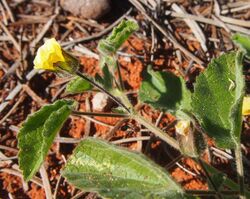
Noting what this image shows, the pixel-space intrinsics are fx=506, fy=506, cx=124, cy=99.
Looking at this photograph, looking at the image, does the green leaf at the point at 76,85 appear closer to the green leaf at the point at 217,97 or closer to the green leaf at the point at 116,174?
the green leaf at the point at 116,174

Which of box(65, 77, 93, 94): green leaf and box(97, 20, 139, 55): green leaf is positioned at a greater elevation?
box(97, 20, 139, 55): green leaf

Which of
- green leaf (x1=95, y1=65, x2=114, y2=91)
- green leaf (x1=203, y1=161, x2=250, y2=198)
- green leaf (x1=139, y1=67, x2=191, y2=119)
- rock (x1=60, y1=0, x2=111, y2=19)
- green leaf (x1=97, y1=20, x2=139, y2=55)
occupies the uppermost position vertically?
rock (x1=60, y1=0, x2=111, y2=19)

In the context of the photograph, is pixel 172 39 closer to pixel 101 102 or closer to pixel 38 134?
pixel 101 102

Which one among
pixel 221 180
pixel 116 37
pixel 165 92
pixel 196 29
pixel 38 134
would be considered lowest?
pixel 221 180

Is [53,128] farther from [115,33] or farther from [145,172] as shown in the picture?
[115,33]

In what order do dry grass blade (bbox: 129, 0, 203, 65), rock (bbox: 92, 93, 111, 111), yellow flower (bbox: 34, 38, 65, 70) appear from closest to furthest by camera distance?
yellow flower (bbox: 34, 38, 65, 70)
rock (bbox: 92, 93, 111, 111)
dry grass blade (bbox: 129, 0, 203, 65)

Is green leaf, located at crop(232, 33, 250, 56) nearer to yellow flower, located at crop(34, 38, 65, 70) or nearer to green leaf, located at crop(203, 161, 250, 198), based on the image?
green leaf, located at crop(203, 161, 250, 198)

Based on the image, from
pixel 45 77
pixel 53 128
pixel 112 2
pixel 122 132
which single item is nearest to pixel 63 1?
pixel 112 2

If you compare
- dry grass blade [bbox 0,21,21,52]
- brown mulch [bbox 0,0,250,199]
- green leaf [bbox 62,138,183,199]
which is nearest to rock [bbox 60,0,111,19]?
brown mulch [bbox 0,0,250,199]

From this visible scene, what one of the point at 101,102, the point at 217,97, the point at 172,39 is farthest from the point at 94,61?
the point at 217,97
